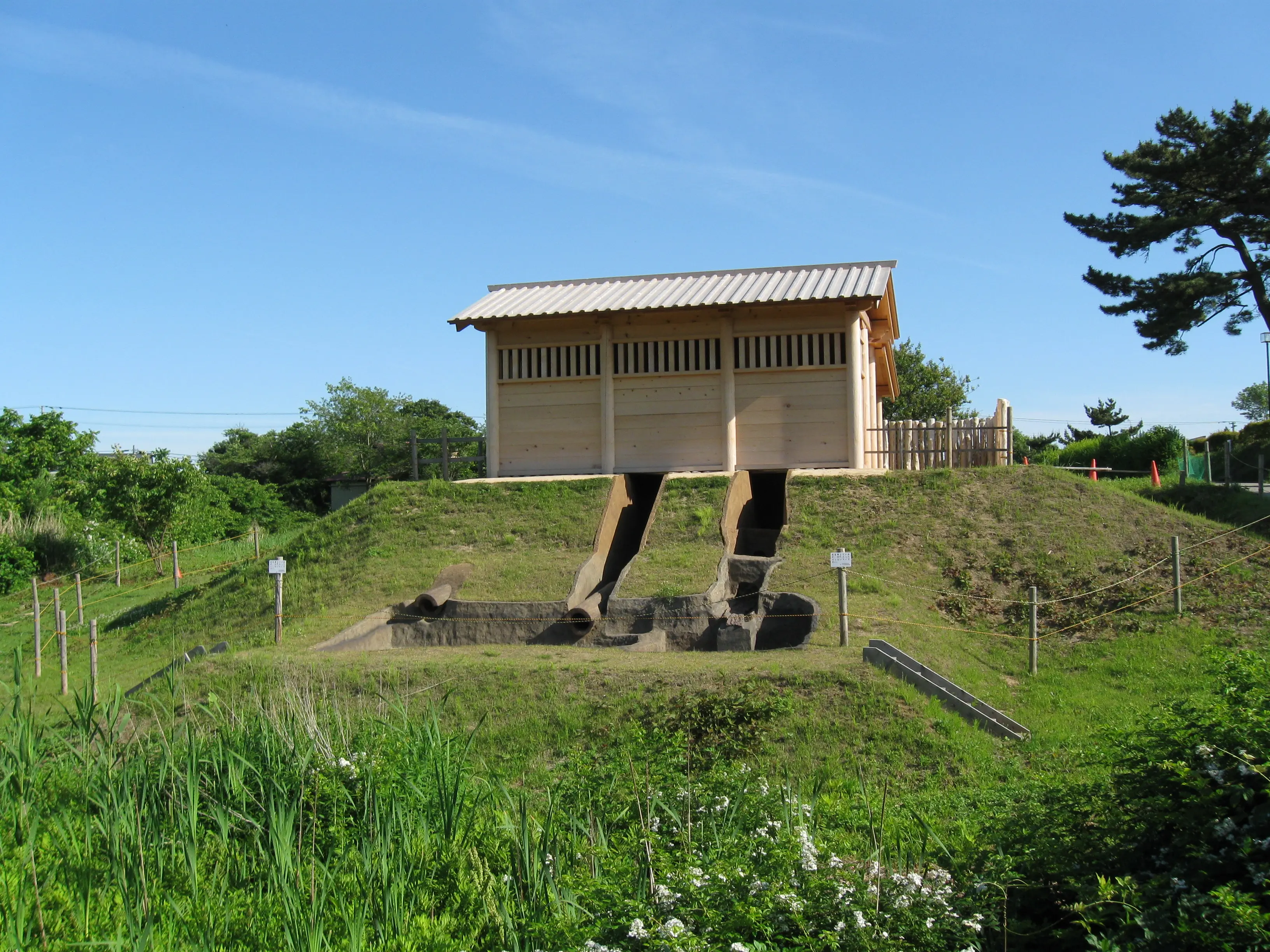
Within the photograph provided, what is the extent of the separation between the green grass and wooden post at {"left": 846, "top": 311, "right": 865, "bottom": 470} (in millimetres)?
2507

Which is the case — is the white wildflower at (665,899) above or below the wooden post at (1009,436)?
below

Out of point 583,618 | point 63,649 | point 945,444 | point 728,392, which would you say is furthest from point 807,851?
point 945,444

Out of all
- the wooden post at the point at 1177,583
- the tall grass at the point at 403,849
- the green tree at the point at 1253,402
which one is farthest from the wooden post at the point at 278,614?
the green tree at the point at 1253,402

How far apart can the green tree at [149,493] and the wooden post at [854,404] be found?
17735mm

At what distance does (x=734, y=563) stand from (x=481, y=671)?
17.8ft

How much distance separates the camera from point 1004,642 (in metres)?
14.5

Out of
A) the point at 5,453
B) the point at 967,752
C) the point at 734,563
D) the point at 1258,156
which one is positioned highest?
the point at 1258,156

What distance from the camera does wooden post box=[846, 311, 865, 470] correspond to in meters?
20.1

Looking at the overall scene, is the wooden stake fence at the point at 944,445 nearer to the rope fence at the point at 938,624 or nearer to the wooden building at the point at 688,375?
the wooden building at the point at 688,375

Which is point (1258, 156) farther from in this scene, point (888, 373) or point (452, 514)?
point (452, 514)

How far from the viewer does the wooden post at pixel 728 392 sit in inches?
806

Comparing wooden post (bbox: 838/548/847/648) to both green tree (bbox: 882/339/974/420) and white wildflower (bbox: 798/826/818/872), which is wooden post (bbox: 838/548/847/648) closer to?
white wildflower (bbox: 798/826/818/872)

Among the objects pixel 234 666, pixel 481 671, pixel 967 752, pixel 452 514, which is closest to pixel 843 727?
pixel 967 752

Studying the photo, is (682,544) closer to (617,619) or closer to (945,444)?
(617,619)
